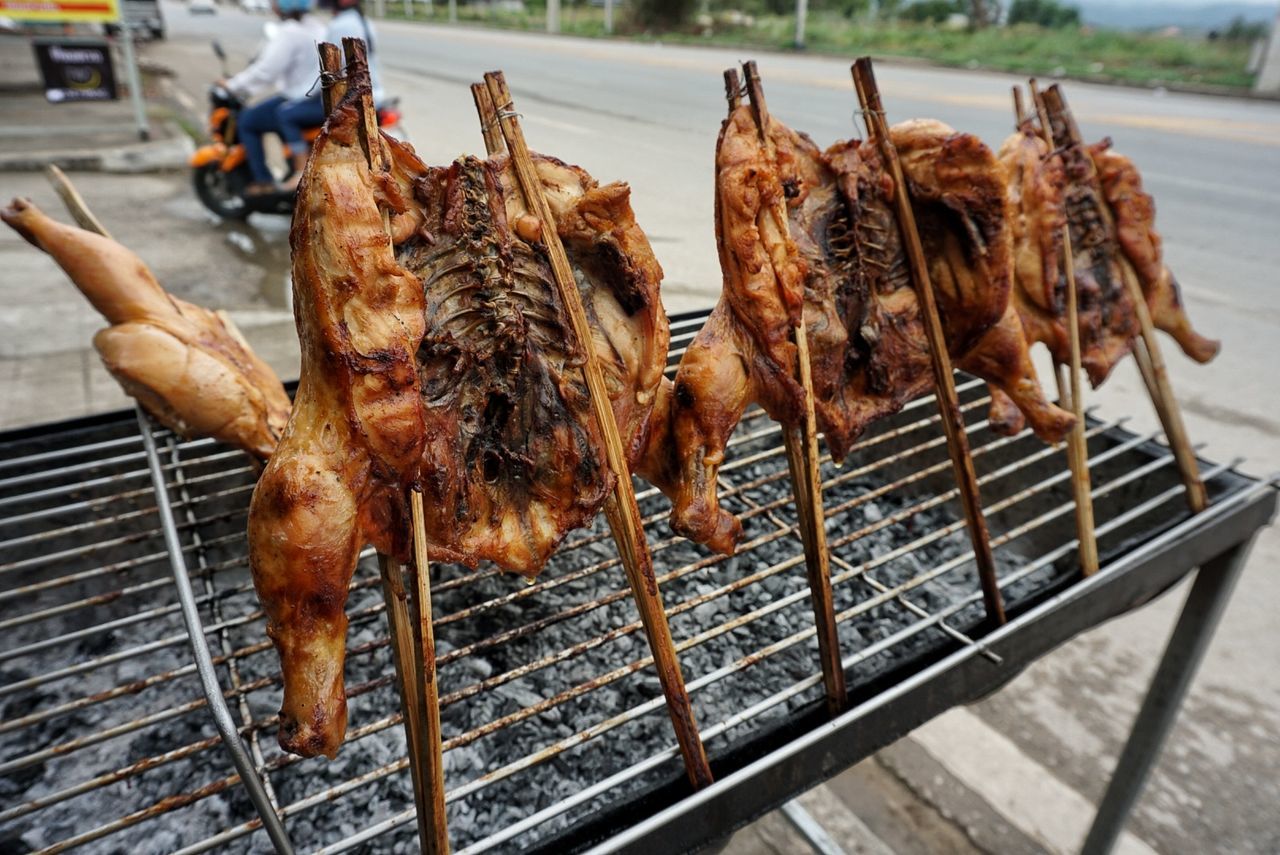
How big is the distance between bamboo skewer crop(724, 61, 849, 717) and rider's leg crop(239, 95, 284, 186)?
6762 mm

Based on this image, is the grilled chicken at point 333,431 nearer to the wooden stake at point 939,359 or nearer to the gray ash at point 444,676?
the gray ash at point 444,676

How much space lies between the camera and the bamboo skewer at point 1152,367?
8.89ft

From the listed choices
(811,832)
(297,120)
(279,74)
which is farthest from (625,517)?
(279,74)

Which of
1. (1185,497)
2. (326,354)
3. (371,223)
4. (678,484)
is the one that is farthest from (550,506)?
(1185,497)

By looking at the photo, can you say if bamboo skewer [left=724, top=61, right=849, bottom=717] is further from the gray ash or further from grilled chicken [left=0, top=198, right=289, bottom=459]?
grilled chicken [left=0, top=198, right=289, bottom=459]

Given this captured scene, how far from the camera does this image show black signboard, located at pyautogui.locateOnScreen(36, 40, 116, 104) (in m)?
9.15

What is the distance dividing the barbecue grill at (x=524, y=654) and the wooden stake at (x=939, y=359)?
0.47 ft

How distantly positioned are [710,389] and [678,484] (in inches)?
10.4

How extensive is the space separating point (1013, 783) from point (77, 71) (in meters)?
11.6

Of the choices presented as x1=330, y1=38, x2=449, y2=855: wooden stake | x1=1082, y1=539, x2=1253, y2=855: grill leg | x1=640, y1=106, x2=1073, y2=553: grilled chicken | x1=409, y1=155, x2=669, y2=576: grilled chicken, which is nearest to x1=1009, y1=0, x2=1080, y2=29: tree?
x1=1082, y1=539, x2=1253, y2=855: grill leg

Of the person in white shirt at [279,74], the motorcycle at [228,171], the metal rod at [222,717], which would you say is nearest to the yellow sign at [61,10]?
the motorcycle at [228,171]

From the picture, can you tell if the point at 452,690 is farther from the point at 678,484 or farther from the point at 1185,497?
the point at 1185,497

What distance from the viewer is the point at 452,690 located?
2.34 metres

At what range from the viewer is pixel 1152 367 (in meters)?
2.97
